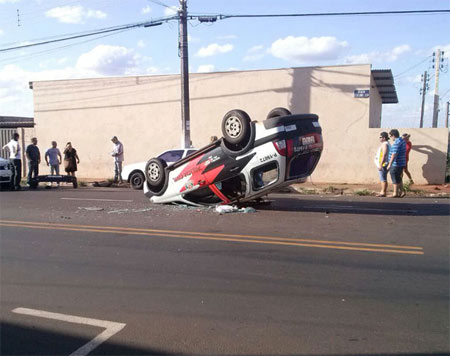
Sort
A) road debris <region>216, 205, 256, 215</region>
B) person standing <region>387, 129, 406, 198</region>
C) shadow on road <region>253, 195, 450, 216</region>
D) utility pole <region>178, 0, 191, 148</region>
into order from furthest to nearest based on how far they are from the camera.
Answer: utility pole <region>178, 0, 191, 148</region>
person standing <region>387, 129, 406, 198</region>
shadow on road <region>253, 195, 450, 216</region>
road debris <region>216, 205, 256, 215</region>

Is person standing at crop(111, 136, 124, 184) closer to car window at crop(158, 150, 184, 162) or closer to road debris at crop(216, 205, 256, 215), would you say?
car window at crop(158, 150, 184, 162)

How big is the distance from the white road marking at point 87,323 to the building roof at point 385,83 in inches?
650

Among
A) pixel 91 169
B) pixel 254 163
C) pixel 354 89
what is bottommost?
pixel 91 169

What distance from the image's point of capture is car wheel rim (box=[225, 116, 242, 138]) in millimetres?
8485

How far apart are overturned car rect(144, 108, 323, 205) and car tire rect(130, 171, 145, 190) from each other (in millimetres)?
5725

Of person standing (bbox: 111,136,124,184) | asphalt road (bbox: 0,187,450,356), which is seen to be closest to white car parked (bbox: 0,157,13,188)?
person standing (bbox: 111,136,124,184)

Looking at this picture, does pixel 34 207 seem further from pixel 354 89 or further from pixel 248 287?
pixel 354 89

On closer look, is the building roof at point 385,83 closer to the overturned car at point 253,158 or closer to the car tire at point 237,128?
the overturned car at point 253,158

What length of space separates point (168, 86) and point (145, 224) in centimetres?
1190

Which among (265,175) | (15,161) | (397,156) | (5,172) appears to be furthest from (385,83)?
(5,172)

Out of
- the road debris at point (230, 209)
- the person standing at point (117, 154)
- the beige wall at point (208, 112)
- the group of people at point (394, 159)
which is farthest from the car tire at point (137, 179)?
the group of people at point (394, 159)

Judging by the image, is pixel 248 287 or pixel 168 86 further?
pixel 168 86

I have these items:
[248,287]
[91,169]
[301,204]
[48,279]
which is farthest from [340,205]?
[91,169]

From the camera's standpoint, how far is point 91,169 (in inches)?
808
